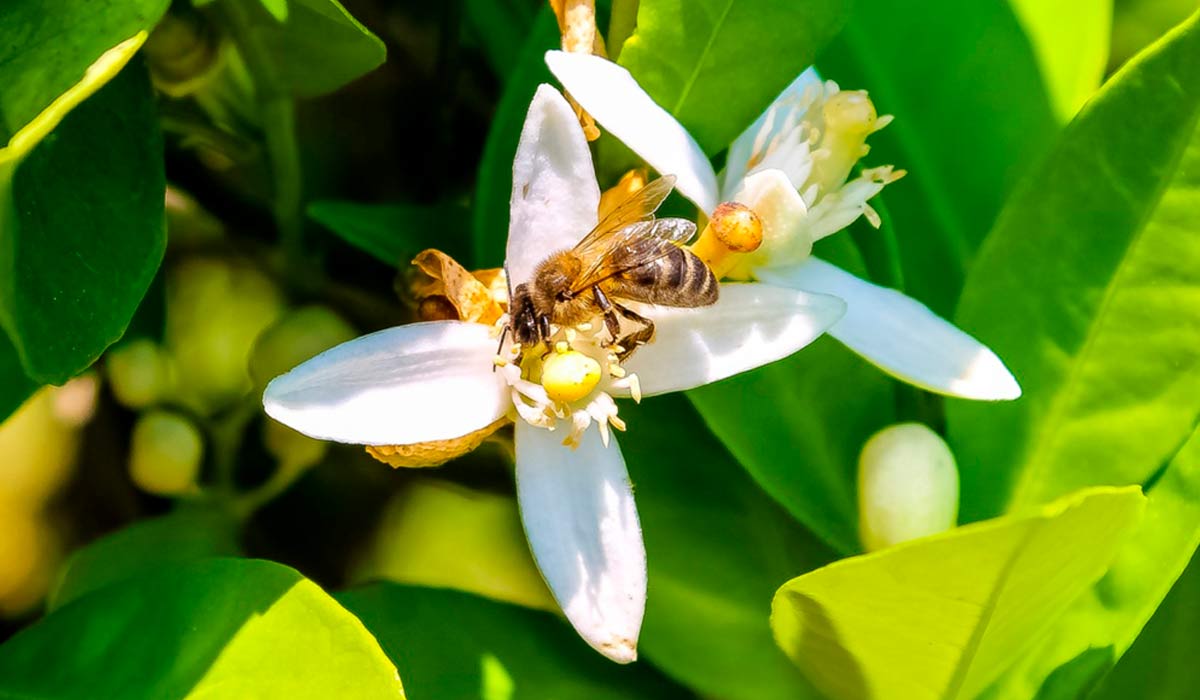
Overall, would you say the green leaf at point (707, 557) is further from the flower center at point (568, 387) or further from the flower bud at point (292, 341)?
the flower bud at point (292, 341)

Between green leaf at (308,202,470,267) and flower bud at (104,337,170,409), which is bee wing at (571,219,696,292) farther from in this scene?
flower bud at (104,337,170,409)

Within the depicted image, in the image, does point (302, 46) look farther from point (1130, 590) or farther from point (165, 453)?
point (1130, 590)

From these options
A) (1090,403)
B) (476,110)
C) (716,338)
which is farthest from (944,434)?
(476,110)

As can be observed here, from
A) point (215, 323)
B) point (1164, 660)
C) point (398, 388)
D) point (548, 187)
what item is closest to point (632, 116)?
point (548, 187)

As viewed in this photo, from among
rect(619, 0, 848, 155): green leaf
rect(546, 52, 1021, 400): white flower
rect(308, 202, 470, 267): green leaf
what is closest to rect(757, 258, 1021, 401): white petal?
rect(546, 52, 1021, 400): white flower

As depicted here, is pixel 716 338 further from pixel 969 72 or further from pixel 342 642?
pixel 969 72

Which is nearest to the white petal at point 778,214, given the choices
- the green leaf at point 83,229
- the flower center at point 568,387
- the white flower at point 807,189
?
the white flower at point 807,189

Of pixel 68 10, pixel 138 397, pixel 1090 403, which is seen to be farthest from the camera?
pixel 138 397
